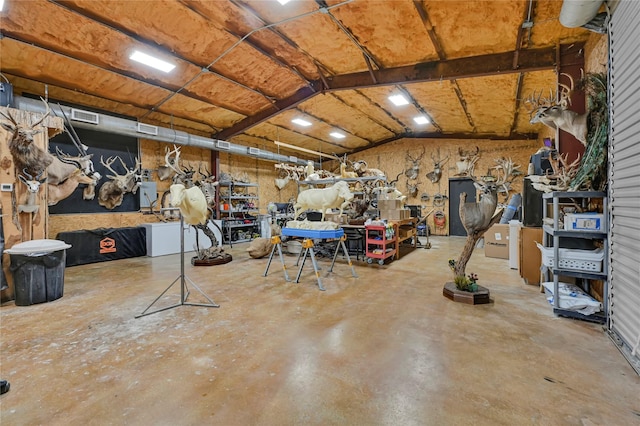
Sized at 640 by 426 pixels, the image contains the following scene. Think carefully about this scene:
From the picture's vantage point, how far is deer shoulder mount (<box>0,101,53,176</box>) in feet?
12.2

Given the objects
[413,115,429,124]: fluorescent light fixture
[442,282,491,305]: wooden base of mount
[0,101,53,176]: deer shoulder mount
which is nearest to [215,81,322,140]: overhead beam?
[413,115,429,124]: fluorescent light fixture

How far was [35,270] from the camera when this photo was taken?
3.76 metres

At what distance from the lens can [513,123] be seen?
8.51 metres

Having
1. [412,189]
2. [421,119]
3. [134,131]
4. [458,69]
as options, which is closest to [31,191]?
[134,131]

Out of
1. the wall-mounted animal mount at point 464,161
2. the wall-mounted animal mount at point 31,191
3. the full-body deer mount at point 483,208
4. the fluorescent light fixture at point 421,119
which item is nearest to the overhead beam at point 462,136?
the wall-mounted animal mount at point 464,161

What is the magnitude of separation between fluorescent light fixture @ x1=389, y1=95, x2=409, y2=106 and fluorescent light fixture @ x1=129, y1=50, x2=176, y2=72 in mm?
5150

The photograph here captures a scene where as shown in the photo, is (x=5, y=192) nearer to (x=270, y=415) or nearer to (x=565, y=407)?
(x=270, y=415)

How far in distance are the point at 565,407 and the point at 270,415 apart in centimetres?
186

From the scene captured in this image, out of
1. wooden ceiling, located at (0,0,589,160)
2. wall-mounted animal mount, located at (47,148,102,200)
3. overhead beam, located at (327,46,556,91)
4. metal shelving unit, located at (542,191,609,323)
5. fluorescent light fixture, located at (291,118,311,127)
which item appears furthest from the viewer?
fluorescent light fixture, located at (291,118,311,127)

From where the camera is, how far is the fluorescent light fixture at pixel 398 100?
24.2 ft

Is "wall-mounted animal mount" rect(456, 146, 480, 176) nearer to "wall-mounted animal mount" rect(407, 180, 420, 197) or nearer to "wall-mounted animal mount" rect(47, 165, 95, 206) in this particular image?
"wall-mounted animal mount" rect(407, 180, 420, 197)

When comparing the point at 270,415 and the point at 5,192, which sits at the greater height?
the point at 5,192

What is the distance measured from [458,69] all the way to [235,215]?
304 inches

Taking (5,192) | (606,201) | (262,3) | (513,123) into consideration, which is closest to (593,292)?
(606,201)
